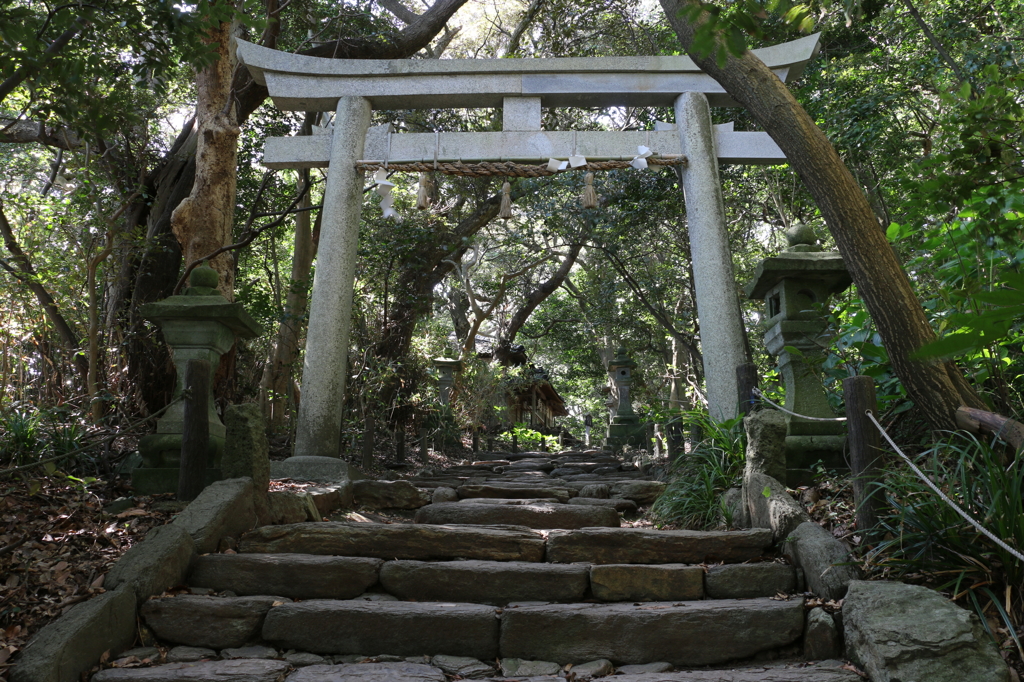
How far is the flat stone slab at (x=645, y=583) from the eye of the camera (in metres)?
3.48

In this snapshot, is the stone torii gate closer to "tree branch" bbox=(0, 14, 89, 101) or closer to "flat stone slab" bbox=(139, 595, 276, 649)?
"tree branch" bbox=(0, 14, 89, 101)

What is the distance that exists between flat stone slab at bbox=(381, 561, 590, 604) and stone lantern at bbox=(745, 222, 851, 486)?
2.07m

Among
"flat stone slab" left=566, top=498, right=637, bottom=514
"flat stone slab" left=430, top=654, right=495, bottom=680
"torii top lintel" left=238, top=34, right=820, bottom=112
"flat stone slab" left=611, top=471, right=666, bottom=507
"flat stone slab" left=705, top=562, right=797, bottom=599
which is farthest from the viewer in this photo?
"torii top lintel" left=238, top=34, right=820, bottom=112

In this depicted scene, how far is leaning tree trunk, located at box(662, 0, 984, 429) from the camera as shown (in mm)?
3346

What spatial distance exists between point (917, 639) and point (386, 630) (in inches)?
81.1

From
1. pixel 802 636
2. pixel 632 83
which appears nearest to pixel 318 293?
pixel 632 83

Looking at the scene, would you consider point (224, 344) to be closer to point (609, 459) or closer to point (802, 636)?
point (802, 636)

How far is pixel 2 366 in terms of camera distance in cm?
595

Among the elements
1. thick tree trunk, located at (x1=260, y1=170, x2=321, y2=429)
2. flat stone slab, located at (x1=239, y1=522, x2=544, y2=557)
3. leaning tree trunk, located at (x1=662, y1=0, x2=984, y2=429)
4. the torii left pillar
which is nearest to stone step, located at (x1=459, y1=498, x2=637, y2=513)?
flat stone slab, located at (x1=239, y1=522, x2=544, y2=557)

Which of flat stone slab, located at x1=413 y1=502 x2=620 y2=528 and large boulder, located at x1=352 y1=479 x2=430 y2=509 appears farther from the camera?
large boulder, located at x1=352 y1=479 x2=430 y2=509

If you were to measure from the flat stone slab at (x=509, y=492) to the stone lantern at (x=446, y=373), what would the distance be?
5.79 metres

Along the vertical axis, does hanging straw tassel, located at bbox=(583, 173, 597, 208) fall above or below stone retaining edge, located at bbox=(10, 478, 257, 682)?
above

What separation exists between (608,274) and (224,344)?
1014cm

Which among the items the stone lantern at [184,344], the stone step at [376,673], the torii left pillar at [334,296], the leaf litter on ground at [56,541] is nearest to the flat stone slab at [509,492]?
the torii left pillar at [334,296]
